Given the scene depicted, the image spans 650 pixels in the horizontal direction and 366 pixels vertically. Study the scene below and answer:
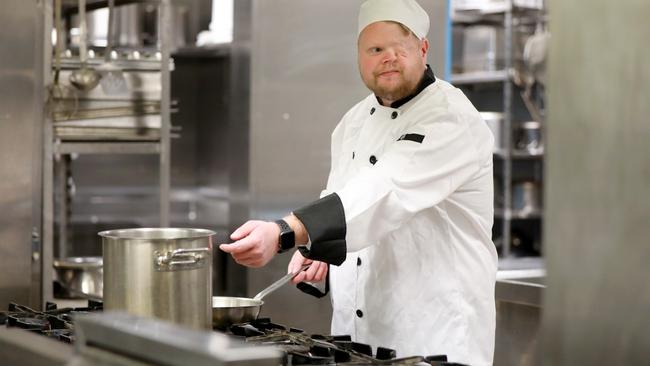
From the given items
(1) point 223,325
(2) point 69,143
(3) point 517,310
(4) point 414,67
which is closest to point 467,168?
(4) point 414,67

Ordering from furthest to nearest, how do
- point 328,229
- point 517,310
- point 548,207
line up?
1. point 517,310
2. point 328,229
3. point 548,207

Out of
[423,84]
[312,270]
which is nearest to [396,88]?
[423,84]

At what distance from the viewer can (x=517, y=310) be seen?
3518 millimetres

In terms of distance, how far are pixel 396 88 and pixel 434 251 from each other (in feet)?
1.35

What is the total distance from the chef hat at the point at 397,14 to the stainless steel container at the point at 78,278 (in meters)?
1.45

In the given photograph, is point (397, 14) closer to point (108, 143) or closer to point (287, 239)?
point (287, 239)

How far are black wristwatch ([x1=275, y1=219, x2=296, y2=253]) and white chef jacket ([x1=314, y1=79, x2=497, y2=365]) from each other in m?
0.34

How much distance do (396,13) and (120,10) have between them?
10.8 feet

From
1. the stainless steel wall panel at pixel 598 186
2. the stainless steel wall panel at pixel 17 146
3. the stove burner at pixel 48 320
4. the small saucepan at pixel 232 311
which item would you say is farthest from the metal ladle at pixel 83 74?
the stainless steel wall panel at pixel 598 186

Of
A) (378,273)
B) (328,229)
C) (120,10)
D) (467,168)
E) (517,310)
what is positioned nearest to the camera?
(328,229)

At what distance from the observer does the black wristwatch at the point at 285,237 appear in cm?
210

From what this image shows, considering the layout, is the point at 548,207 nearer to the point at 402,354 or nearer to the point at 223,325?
the point at 223,325

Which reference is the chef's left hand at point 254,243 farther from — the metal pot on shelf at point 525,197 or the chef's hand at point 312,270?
the metal pot on shelf at point 525,197

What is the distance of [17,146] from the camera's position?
3094mm
